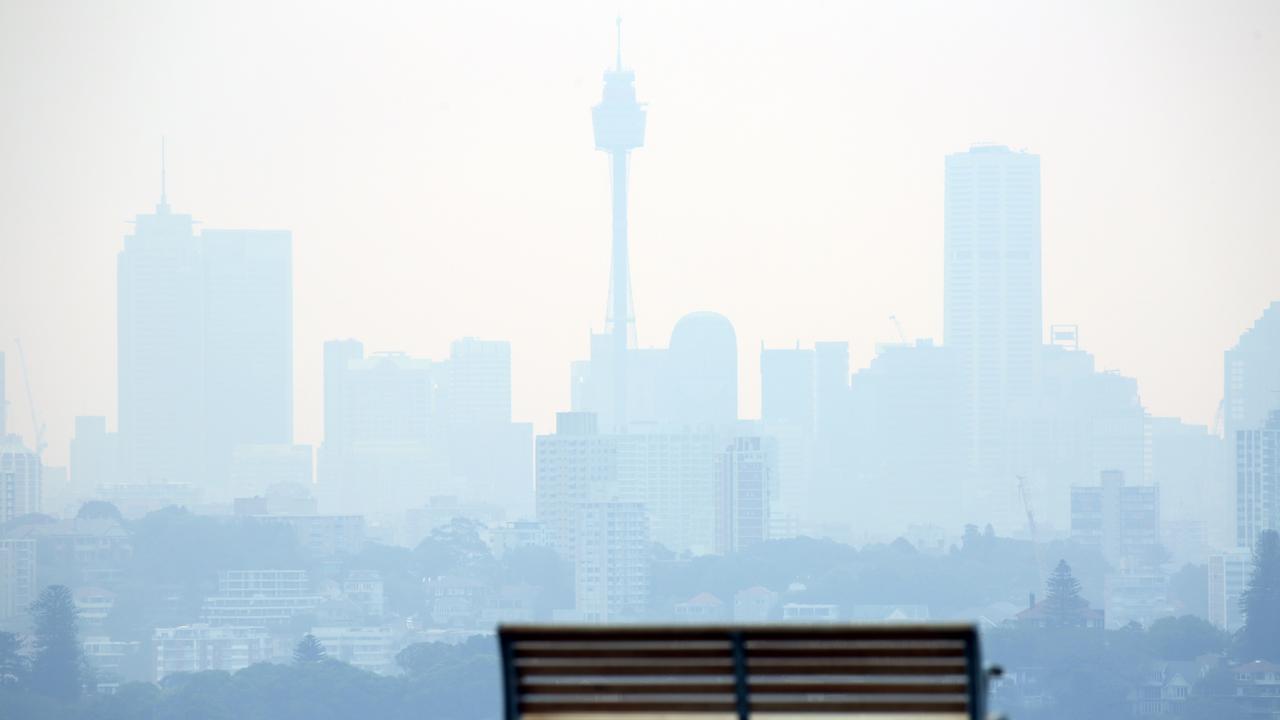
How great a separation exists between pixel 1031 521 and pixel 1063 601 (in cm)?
1917

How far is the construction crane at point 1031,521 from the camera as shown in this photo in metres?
125

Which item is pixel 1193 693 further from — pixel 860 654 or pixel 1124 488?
pixel 860 654

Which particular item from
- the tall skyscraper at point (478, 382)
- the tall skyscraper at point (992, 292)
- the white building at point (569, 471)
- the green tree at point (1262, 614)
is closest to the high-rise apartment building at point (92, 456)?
the tall skyscraper at point (478, 382)

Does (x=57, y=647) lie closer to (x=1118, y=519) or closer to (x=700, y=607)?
(x=700, y=607)

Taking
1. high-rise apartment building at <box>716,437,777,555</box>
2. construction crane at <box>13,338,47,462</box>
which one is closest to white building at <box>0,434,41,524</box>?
construction crane at <box>13,338,47,462</box>

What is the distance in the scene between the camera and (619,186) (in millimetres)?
156000

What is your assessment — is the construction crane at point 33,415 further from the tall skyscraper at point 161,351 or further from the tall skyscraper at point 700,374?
the tall skyscraper at point 700,374

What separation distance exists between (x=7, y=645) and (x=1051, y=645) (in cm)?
6240

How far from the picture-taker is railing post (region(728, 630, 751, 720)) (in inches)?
130

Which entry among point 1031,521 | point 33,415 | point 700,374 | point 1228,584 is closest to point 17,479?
point 33,415

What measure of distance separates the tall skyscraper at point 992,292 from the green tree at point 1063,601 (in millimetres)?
23497

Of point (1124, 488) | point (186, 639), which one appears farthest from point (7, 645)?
point (1124, 488)

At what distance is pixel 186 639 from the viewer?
11944 centimetres

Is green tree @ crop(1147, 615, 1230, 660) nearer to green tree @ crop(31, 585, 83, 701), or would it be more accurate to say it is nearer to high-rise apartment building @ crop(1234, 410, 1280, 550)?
high-rise apartment building @ crop(1234, 410, 1280, 550)
